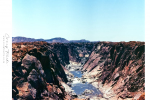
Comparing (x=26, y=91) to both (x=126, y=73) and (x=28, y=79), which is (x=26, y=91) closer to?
(x=28, y=79)

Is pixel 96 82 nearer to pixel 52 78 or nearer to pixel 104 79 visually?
pixel 104 79

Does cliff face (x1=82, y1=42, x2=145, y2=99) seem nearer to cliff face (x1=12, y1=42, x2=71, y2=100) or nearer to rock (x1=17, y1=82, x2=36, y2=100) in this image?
cliff face (x1=12, y1=42, x2=71, y2=100)

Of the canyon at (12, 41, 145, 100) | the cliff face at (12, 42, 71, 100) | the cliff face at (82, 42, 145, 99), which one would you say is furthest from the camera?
the cliff face at (82, 42, 145, 99)

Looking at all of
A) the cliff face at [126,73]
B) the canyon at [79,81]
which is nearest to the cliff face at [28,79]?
the canyon at [79,81]

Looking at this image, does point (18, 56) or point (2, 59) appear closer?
point (2, 59)

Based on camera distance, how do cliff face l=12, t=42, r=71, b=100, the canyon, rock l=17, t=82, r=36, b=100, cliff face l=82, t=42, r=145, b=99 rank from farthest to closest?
1. cliff face l=82, t=42, r=145, b=99
2. the canyon
3. cliff face l=12, t=42, r=71, b=100
4. rock l=17, t=82, r=36, b=100

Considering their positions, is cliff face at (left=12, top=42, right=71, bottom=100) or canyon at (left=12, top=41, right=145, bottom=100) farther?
canyon at (left=12, top=41, right=145, bottom=100)

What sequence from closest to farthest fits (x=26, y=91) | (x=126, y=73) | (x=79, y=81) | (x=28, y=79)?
1. (x=26, y=91)
2. (x=28, y=79)
3. (x=126, y=73)
4. (x=79, y=81)

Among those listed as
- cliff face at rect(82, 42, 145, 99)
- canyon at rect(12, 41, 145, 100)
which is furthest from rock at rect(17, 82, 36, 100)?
cliff face at rect(82, 42, 145, 99)

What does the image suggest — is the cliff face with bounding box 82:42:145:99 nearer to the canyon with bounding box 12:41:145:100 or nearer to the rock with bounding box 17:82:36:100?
the canyon with bounding box 12:41:145:100

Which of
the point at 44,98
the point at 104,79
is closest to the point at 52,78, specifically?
the point at 44,98

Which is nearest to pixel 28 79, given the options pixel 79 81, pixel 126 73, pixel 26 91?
pixel 26 91
